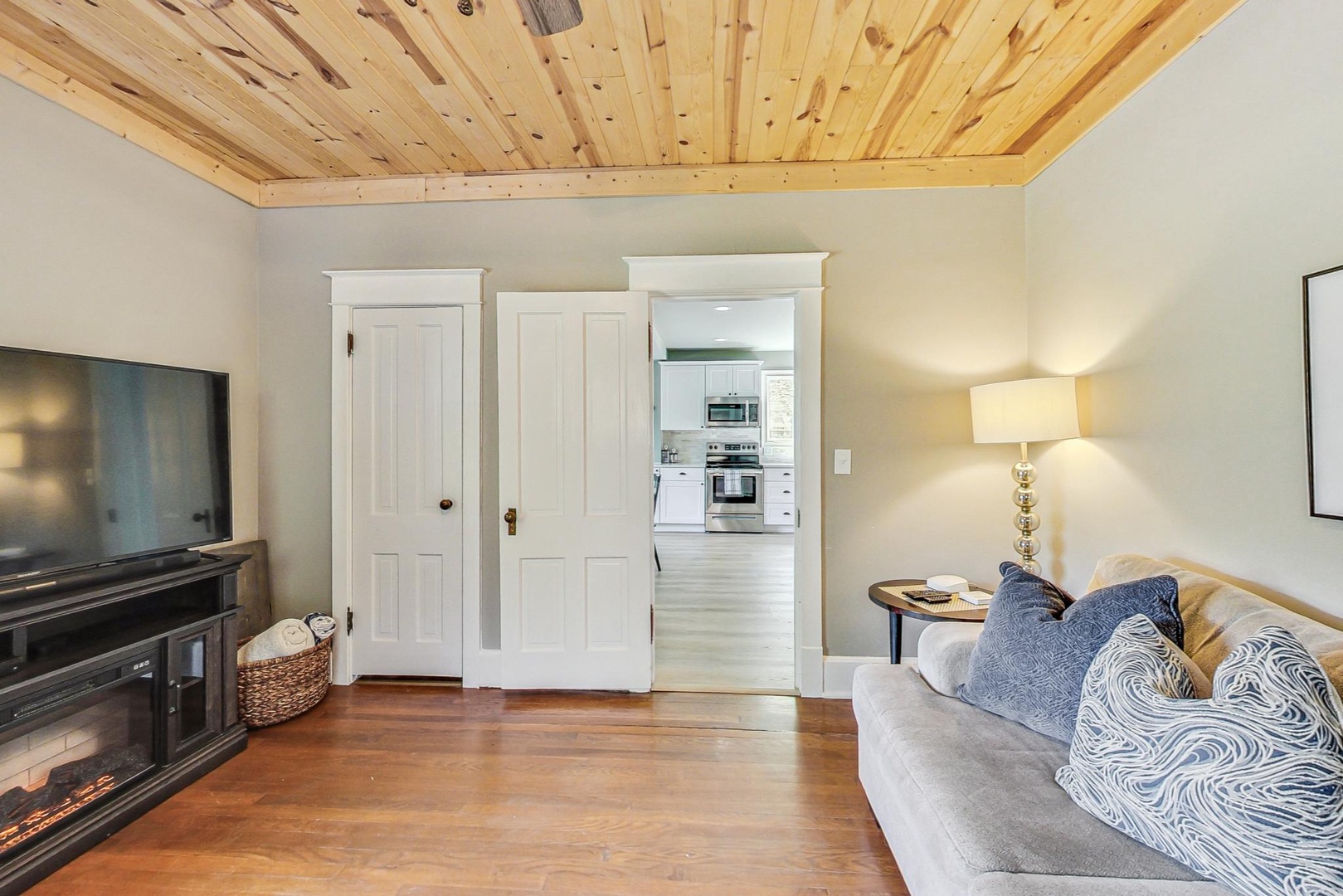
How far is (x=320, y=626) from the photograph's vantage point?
2650 millimetres

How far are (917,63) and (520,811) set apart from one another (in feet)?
9.66

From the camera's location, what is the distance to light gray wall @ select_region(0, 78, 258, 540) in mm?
1922

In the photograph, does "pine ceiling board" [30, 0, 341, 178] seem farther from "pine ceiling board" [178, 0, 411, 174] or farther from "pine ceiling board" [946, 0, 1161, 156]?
"pine ceiling board" [946, 0, 1161, 156]

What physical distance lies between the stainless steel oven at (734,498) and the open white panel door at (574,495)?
4560 mm

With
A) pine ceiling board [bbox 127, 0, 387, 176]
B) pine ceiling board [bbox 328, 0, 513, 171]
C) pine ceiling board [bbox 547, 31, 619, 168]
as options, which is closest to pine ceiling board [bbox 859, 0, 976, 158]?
pine ceiling board [bbox 547, 31, 619, 168]

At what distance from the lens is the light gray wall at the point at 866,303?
269cm

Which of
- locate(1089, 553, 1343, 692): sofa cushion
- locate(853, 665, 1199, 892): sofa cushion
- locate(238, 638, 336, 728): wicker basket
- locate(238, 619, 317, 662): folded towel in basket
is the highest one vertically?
locate(1089, 553, 1343, 692): sofa cushion

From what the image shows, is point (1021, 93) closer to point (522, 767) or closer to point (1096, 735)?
point (1096, 735)

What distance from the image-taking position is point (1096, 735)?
3.85 ft

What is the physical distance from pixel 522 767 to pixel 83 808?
1325 millimetres

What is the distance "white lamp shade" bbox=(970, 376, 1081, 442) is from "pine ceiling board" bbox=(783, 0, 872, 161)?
1330 mm

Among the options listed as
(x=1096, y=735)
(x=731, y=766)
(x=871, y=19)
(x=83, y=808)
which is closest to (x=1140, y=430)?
(x=1096, y=735)

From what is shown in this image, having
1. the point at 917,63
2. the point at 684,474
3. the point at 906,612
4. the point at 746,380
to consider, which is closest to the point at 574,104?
the point at 917,63

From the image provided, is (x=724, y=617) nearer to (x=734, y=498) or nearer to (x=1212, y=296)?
(x=1212, y=296)
